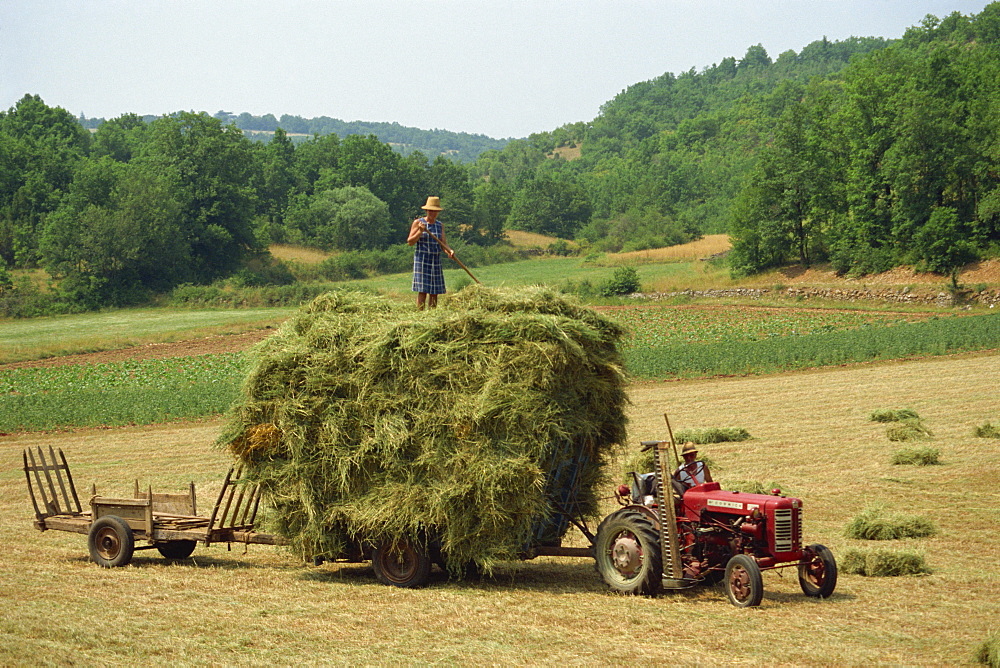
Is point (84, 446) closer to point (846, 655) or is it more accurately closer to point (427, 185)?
point (846, 655)

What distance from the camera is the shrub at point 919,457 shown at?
17.8m

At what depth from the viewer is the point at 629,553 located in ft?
35.4

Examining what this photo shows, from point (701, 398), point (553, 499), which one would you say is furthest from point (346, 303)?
point (701, 398)

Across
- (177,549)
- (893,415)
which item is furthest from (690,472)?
(893,415)

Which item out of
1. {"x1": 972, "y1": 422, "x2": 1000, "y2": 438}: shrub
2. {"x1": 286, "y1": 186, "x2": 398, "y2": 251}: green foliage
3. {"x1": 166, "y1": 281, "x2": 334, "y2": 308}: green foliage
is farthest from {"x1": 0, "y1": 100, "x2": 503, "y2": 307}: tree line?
{"x1": 972, "y1": 422, "x2": 1000, "y2": 438}: shrub

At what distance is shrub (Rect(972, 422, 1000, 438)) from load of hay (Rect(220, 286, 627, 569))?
38.5 feet

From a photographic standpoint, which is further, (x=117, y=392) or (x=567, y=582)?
(x=117, y=392)

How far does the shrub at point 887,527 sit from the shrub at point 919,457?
177 inches

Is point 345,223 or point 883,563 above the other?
point 345,223

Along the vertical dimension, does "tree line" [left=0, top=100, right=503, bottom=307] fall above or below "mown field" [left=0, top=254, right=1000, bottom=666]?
above

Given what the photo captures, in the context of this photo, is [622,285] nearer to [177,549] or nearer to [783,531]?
[177,549]

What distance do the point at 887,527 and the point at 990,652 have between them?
5389 mm

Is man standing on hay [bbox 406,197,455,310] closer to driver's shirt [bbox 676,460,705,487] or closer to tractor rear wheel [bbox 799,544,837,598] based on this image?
driver's shirt [bbox 676,460,705,487]

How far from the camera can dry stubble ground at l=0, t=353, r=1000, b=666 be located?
27.8 feet
